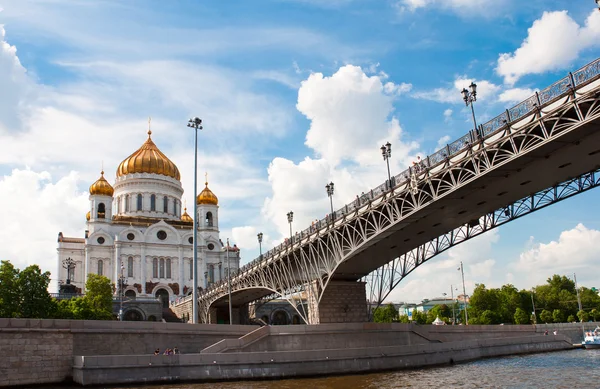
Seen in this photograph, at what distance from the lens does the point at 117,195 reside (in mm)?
87938

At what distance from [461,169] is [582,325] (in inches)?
1543

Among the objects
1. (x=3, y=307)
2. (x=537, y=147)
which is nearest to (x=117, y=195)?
(x=3, y=307)

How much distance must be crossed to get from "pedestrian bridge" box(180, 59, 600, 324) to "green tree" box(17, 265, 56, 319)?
17969 millimetres

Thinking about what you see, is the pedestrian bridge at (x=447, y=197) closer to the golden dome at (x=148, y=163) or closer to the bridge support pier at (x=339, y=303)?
the bridge support pier at (x=339, y=303)

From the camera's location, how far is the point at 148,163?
87.5 m

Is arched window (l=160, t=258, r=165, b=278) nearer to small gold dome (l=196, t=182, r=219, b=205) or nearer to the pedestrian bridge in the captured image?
small gold dome (l=196, t=182, r=219, b=205)

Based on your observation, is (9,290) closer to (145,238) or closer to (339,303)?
(339,303)

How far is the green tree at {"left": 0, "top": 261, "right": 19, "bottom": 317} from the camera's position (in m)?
43.8

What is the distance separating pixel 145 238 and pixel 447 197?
60.5m

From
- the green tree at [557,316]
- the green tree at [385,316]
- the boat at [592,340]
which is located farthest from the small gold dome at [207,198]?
the boat at [592,340]

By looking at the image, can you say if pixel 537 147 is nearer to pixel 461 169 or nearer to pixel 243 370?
pixel 461 169

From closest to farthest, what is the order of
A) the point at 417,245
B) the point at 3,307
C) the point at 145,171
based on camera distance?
the point at 417,245 → the point at 3,307 → the point at 145,171

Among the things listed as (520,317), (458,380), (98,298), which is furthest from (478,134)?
(520,317)

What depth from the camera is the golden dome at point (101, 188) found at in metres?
82.2
